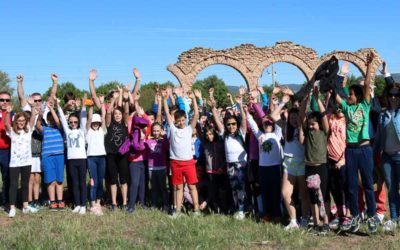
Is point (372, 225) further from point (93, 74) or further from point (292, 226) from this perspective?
point (93, 74)

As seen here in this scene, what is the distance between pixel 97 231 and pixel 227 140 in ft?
7.57

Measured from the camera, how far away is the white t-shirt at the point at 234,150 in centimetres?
716

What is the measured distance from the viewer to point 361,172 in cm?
614

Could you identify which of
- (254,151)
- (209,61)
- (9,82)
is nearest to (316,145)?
(254,151)

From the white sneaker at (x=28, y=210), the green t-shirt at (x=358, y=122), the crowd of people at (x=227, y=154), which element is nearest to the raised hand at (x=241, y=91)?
the crowd of people at (x=227, y=154)

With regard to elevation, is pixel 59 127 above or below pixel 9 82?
below

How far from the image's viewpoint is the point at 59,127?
793 centimetres

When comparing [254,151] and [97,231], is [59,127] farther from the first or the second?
[254,151]

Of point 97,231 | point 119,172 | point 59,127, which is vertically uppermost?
point 59,127

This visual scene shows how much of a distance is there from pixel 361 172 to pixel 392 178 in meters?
0.48

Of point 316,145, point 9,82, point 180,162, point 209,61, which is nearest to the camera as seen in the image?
point 316,145

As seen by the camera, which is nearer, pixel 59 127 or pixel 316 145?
pixel 316 145

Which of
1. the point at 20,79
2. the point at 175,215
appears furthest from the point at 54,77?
the point at 175,215

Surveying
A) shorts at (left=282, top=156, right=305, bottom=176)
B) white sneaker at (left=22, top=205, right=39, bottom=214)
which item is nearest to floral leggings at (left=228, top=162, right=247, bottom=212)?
shorts at (left=282, top=156, right=305, bottom=176)
